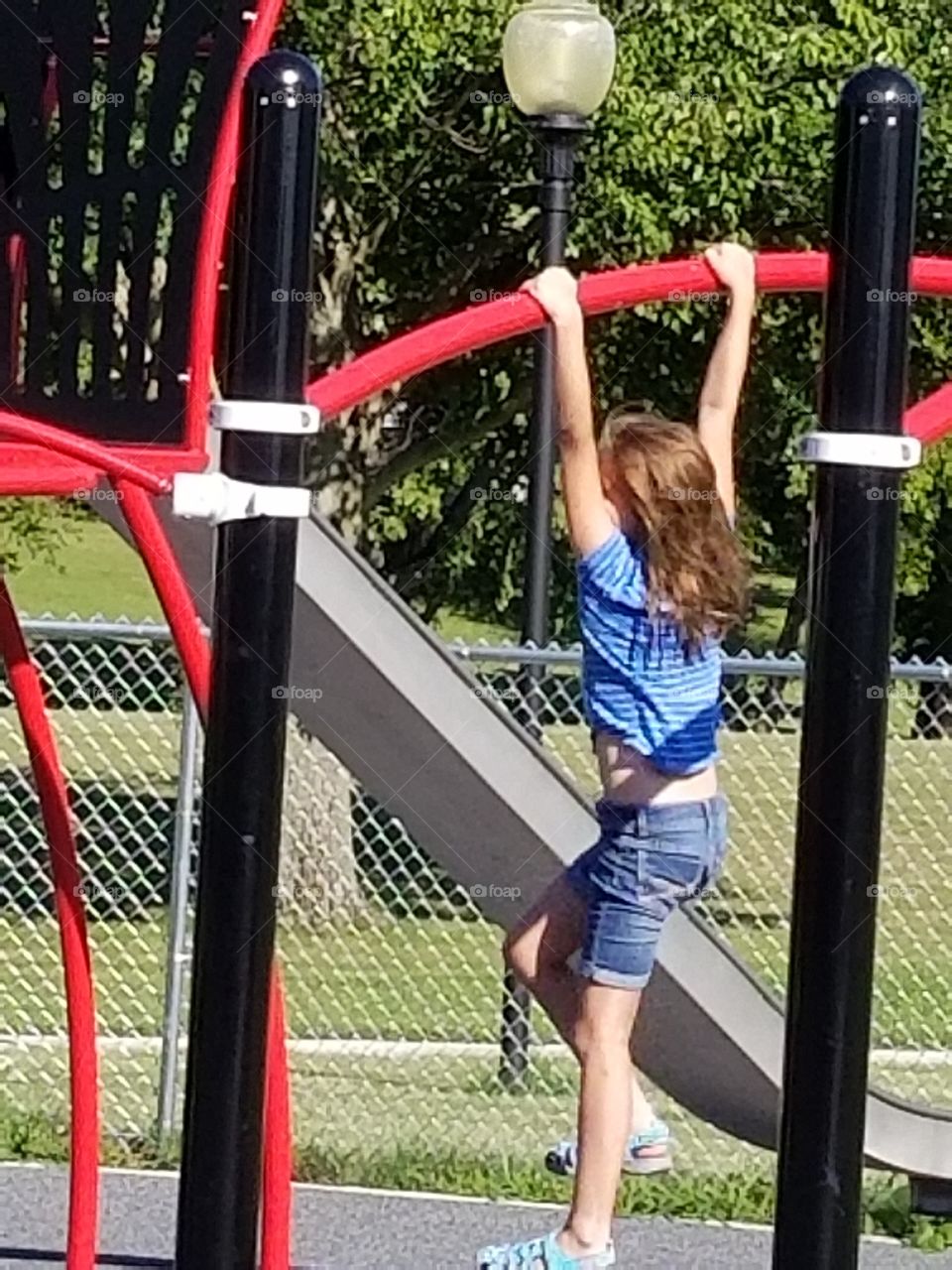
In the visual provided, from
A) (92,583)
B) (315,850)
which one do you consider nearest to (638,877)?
(315,850)

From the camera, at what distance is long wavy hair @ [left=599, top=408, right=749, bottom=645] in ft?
11.5

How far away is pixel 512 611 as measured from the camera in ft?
87.5

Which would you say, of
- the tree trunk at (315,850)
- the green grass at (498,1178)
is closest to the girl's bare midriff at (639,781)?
the green grass at (498,1178)

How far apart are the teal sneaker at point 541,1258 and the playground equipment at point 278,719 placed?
0.63m

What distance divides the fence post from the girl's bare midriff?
2483mm

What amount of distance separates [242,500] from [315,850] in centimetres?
746

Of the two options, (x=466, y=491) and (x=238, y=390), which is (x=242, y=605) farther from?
(x=466, y=491)

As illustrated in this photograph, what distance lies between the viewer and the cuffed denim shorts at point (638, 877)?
3.63 m

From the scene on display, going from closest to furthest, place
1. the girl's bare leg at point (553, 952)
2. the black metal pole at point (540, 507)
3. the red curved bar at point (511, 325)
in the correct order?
the red curved bar at point (511, 325), the girl's bare leg at point (553, 952), the black metal pole at point (540, 507)

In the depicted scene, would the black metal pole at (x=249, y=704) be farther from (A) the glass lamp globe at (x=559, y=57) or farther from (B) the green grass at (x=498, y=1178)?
(A) the glass lamp globe at (x=559, y=57)

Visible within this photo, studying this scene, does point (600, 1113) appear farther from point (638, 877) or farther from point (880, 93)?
point (880, 93)

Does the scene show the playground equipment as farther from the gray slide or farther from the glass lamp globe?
the glass lamp globe

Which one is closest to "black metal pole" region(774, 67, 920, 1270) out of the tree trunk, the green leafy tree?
→ the tree trunk

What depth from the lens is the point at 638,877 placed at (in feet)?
11.9
